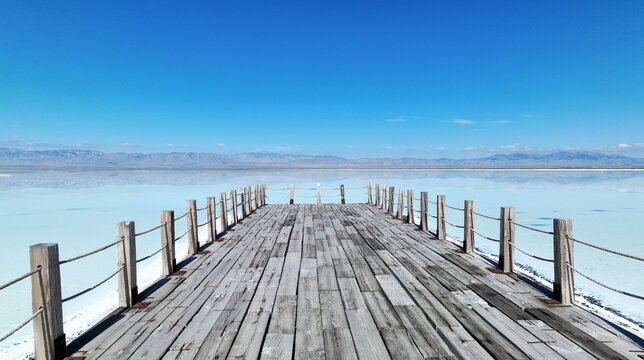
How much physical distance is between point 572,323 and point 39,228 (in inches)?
764

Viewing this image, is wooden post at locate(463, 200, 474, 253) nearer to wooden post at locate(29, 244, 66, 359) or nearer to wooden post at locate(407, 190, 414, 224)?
wooden post at locate(407, 190, 414, 224)

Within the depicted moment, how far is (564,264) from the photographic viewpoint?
3.87 meters

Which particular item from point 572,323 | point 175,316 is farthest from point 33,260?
point 572,323

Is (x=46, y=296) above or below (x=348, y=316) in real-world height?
above

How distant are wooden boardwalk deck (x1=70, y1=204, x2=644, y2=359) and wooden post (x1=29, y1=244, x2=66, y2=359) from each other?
0.95 feet

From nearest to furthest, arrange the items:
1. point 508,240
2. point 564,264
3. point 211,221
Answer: point 564,264 → point 508,240 → point 211,221

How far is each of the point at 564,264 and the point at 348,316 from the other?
8.34 feet

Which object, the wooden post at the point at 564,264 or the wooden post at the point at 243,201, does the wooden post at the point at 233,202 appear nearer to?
the wooden post at the point at 243,201

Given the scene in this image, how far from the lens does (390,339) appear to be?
306cm

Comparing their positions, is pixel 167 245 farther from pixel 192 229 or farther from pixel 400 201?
pixel 400 201

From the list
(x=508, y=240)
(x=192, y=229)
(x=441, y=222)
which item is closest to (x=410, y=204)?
(x=441, y=222)

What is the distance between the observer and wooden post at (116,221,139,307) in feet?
12.7

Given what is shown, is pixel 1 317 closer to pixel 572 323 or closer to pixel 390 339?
pixel 390 339

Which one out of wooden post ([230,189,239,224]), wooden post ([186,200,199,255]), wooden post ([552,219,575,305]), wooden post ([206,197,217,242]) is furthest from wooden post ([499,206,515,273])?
wooden post ([230,189,239,224])
